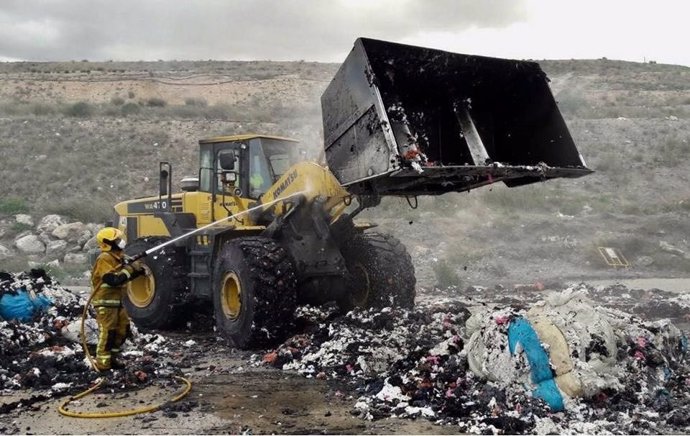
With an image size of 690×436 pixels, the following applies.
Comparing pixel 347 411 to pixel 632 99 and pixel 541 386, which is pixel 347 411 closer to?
pixel 541 386

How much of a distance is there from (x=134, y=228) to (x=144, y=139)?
19.2 metres

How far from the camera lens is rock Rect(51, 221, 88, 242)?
18297 mm

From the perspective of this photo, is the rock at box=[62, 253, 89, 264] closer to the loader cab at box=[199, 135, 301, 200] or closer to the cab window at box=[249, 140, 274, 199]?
the loader cab at box=[199, 135, 301, 200]

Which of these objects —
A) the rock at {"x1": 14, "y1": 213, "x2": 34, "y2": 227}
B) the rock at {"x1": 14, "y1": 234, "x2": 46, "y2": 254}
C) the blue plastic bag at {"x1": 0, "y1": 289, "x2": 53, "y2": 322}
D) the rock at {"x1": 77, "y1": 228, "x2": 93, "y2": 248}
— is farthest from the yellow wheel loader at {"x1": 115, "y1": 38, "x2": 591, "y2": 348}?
the rock at {"x1": 14, "y1": 213, "x2": 34, "y2": 227}

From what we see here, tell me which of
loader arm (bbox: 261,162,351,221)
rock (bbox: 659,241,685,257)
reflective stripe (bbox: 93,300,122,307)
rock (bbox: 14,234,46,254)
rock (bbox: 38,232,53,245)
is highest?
loader arm (bbox: 261,162,351,221)

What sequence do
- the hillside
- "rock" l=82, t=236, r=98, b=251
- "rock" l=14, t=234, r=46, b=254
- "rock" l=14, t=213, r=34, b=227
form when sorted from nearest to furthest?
the hillside
"rock" l=82, t=236, r=98, b=251
"rock" l=14, t=234, r=46, b=254
"rock" l=14, t=213, r=34, b=227

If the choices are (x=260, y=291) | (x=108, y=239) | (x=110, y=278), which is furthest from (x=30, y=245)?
(x=260, y=291)

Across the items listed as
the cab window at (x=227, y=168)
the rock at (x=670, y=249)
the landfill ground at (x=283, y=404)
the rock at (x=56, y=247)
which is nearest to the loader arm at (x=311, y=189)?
the cab window at (x=227, y=168)

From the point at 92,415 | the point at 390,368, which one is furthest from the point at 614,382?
the point at 92,415

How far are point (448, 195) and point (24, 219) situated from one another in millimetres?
12670

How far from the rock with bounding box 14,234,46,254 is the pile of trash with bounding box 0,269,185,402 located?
9591 mm

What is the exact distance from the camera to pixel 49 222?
62.6 feet

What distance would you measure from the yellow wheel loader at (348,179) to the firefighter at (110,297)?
2.00 feet

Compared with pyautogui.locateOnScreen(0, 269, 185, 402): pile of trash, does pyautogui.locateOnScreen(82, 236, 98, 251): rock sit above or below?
above
